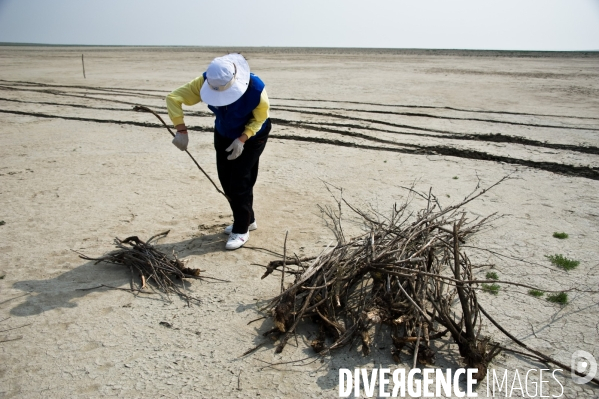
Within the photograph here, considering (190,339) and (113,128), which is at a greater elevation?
(113,128)

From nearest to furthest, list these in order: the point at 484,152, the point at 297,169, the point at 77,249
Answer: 1. the point at 77,249
2. the point at 297,169
3. the point at 484,152

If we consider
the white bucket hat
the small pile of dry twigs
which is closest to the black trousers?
the white bucket hat

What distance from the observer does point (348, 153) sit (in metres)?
7.05

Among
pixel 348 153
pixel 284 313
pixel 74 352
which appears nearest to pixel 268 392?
pixel 284 313

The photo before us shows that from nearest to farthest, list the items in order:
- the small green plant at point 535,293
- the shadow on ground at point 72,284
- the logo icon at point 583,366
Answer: the logo icon at point 583,366 → the shadow on ground at point 72,284 → the small green plant at point 535,293

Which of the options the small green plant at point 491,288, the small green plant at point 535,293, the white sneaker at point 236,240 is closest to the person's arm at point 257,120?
the white sneaker at point 236,240

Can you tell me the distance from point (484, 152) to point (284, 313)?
5.17m

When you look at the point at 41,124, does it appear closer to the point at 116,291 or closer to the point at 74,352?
the point at 116,291

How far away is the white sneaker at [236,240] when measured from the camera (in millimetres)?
4113

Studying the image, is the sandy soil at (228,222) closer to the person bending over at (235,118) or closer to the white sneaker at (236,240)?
the white sneaker at (236,240)

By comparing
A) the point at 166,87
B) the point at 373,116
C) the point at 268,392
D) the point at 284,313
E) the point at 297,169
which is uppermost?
the point at 166,87

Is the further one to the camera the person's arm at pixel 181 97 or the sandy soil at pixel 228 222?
the person's arm at pixel 181 97

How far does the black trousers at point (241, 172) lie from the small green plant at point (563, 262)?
2665mm

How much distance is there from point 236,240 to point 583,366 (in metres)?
2.75
